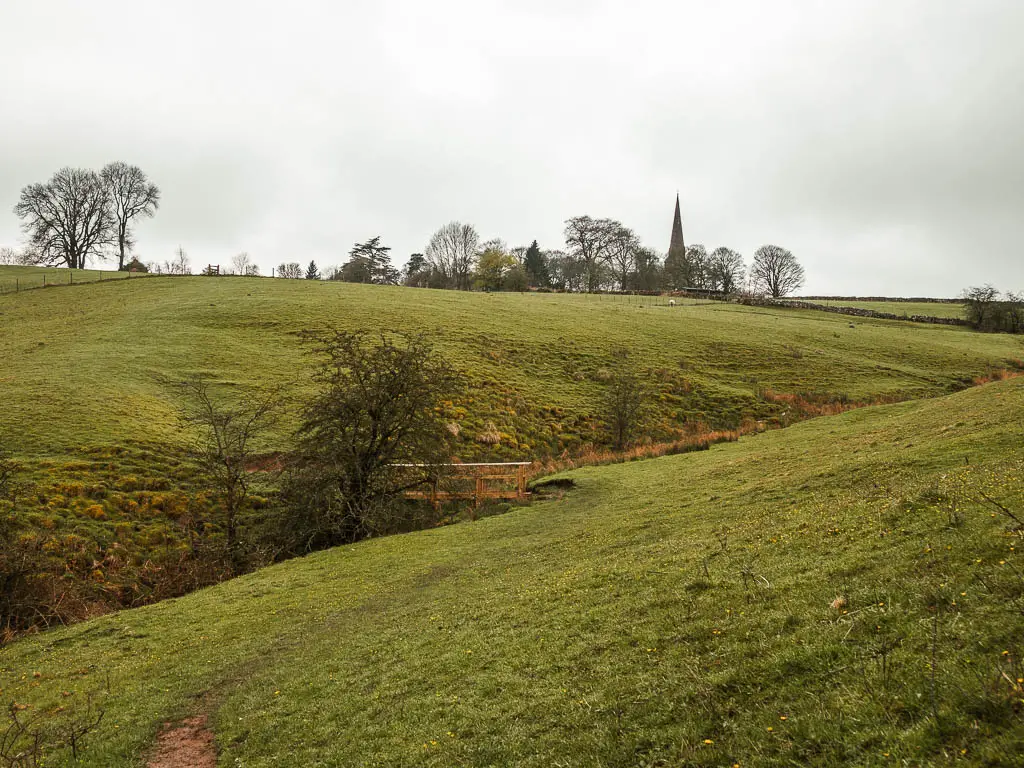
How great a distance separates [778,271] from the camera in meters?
120

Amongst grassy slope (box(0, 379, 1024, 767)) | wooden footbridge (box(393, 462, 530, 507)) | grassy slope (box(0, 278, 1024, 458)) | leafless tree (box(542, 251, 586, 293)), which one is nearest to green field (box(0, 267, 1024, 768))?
grassy slope (box(0, 379, 1024, 767))

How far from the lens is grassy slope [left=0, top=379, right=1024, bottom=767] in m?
5.08

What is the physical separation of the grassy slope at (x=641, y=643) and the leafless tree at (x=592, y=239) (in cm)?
9641

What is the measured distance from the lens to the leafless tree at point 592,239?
110062 mm

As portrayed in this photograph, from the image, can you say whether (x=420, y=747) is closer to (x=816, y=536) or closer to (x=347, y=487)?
(x=816, y=536)

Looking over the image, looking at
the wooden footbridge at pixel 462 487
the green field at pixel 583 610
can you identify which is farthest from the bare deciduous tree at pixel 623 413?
the wooden footbridge at pixel 462 487

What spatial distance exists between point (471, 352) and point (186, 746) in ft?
133

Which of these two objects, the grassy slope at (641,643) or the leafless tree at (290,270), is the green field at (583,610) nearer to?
the grassy slope at (641,643)

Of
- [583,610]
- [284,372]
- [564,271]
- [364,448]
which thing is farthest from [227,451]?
[564,271]

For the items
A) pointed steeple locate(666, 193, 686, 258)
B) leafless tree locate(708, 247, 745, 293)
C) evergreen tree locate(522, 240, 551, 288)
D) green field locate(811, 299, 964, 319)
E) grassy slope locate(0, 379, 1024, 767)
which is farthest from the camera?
pointed steeple locate(666, 193, 686, 258)

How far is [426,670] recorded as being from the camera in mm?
9219

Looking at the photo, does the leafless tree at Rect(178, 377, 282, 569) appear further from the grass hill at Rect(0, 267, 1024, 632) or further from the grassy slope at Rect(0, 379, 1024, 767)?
the grassy slope at Rect(0, 379, 1024, 767)

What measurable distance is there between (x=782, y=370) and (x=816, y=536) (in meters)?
45.9

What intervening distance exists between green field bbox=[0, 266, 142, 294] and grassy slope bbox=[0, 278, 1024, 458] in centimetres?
679
